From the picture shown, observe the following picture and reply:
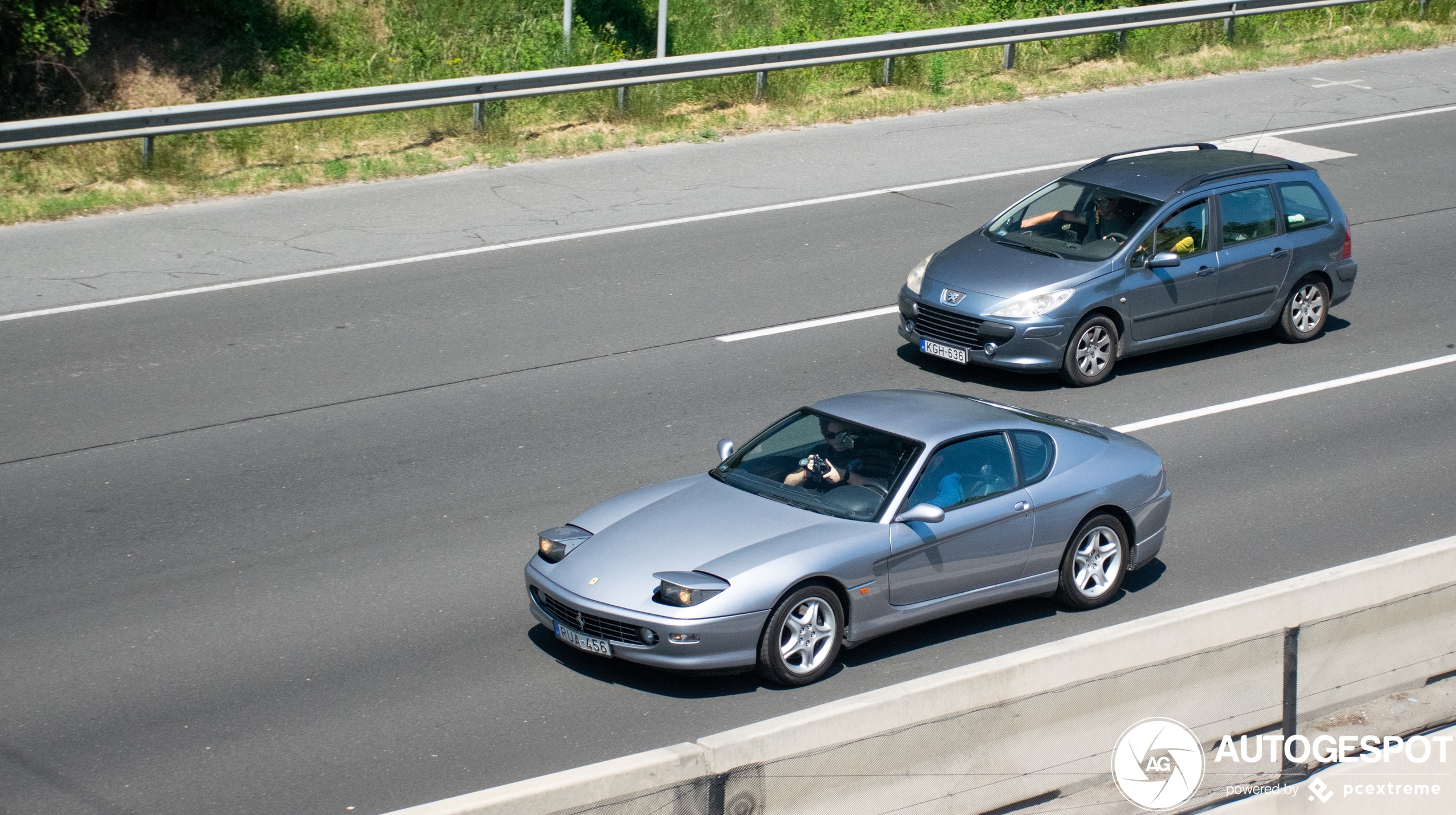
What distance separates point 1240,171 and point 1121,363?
6.73ft

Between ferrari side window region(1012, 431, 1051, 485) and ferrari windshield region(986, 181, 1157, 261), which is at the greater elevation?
ferrari windshield region(986, 181, 1157, 261)

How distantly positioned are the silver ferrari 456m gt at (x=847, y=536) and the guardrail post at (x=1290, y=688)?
1906 millimetres

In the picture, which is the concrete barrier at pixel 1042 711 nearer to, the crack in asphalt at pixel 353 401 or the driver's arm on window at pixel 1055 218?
the driver's arm on window at pixel 1055 218

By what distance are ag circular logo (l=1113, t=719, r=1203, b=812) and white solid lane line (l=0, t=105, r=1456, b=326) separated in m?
7.24

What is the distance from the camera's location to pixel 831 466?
27.5 feet

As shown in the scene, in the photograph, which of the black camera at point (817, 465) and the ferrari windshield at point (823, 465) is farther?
the black camera at point (817, 465)

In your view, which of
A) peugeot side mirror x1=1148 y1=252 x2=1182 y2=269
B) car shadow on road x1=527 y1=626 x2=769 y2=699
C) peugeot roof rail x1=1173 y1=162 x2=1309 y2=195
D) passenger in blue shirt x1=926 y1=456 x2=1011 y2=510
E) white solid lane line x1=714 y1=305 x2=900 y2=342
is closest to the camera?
car shadow on road x1=527 y1=626 x2=769 y2=699

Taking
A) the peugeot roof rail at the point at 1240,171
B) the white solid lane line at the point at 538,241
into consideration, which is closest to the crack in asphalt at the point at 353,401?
the white solid lane line at the point at 538,241

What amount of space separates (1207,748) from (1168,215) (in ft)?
23.8

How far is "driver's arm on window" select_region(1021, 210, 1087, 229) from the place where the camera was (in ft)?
43.1

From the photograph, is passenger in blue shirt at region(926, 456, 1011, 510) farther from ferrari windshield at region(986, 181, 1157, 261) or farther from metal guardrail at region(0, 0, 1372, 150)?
metal guardrail at region(0, 0, 1372, 150)

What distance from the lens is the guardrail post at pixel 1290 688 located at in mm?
6660

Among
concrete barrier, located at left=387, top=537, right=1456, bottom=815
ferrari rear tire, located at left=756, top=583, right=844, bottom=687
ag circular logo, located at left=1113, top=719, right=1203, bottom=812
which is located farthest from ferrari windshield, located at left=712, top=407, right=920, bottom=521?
ag circular logo, located at left=1113, top=719, right=1203, bottom=812

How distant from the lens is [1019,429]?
28.8 feet
